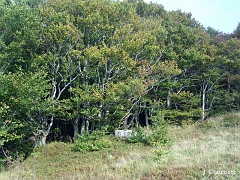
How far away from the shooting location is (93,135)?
14398mm

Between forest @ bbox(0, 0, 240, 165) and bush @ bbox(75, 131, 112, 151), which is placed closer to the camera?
forest @ bbox(0, 0, 240, 165)

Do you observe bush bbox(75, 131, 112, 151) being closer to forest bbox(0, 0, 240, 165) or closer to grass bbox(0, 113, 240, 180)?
grass bbox(0, 113, 240, 180)

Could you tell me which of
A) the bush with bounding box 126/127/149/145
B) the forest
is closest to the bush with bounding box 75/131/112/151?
the forest

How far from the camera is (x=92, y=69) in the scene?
50.7 ft

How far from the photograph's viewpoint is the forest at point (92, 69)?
1214 centimetres

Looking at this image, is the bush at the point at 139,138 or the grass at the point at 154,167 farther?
the bush at the point at 139,138

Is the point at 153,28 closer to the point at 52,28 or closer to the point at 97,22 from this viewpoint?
the point at 97,22

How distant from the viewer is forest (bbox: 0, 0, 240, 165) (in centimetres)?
1214

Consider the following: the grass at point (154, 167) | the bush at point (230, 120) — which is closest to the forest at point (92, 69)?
the grass at point (154, 167)

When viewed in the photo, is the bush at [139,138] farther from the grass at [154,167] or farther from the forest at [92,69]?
the grass at [154,167]

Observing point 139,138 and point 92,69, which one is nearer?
point 139,138

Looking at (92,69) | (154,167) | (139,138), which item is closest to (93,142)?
(139,138)

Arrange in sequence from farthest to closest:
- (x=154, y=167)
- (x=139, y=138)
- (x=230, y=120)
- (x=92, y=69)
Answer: (x=230, y=120)
(x=92, y=69)
(x=139, y=138)
(x=154, y=167)

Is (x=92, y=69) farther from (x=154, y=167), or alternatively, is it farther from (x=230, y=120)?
(x=230, y=120)
